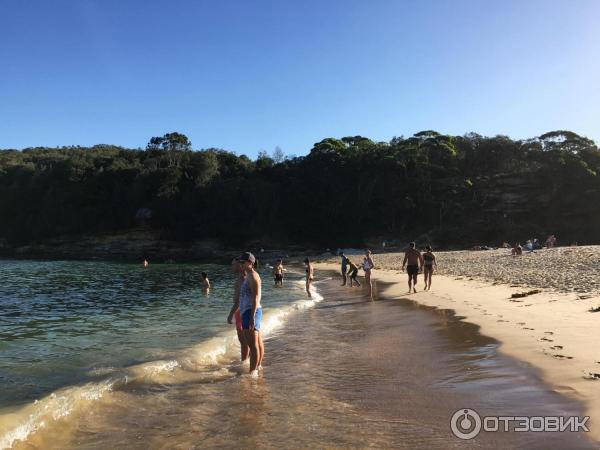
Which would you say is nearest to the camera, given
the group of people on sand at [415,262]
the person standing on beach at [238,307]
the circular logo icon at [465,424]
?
the circular logo icon at [465,424]

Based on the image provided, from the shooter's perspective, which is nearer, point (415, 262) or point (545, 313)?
point (545, 313)

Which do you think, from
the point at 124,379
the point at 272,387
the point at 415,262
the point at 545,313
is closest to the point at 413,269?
the point at 415,262

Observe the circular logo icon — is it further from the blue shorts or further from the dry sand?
the blue shorts

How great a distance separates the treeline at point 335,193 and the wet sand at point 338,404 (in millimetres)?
44840

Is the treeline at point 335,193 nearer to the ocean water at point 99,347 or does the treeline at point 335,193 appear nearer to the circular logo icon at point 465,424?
the ocean water at point 99,347

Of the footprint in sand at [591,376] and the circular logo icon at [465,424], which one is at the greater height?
the footprint in sand at [591,376]

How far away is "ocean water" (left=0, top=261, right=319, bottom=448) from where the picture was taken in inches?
215

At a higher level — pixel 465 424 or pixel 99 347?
pixel 465 424

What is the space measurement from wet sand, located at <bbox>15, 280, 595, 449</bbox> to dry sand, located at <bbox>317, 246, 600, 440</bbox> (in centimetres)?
26

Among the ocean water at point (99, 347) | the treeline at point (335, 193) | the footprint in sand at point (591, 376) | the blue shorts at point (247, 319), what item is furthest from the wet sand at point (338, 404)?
the treeline at point (335, 193)

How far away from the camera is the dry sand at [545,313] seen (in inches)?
197

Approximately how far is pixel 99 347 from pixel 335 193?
51465mm

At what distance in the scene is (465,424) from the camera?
4.09m

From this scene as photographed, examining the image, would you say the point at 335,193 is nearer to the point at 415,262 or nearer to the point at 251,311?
the point at 415,262
